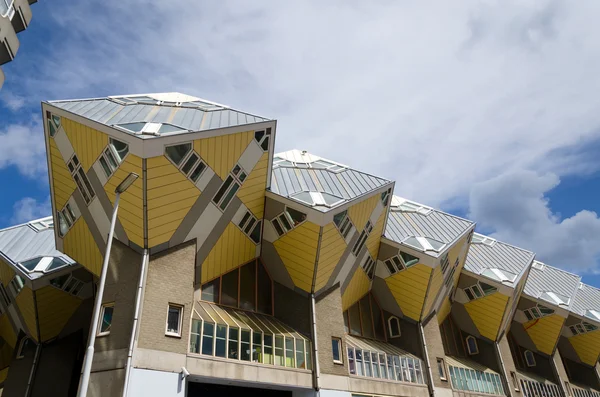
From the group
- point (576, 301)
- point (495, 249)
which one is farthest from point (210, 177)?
point (576, 301)

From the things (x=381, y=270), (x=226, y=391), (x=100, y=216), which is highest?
(x=381, y=270)

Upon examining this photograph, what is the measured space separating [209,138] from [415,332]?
1931 centimetres

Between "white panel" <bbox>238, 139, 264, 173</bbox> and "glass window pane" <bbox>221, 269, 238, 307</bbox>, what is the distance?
5.90m

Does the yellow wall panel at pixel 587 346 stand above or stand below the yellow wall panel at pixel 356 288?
below

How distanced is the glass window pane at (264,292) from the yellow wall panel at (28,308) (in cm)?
1247

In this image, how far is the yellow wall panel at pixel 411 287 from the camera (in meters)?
27.2

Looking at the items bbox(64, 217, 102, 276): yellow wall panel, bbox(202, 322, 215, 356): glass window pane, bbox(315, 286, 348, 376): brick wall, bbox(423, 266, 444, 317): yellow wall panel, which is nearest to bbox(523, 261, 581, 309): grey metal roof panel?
bbox(423, 266, 444, 317): yellow wall panel

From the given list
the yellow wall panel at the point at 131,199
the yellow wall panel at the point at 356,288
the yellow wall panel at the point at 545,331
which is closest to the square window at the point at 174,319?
the yellow wall panel at the point at 131,199

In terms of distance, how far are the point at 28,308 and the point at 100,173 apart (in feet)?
38.8

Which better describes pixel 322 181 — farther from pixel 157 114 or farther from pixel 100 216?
pixel 100 216

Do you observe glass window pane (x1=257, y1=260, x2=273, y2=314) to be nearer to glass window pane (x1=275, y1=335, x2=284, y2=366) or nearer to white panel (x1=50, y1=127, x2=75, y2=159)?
glass window pane (x1=275, y1=335, x2=284, y2=366)

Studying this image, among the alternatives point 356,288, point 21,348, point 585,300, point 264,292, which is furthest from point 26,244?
point 585,300

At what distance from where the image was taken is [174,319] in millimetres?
17453

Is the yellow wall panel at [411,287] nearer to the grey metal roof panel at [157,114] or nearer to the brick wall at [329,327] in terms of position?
the brick wall at [329,327]
